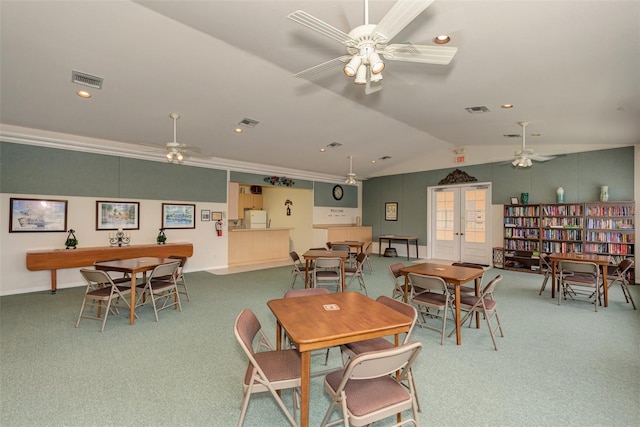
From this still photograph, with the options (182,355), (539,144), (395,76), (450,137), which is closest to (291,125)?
(395,76)

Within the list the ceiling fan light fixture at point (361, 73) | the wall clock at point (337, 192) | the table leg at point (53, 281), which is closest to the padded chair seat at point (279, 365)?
the ceiling fan light fixture at point (361, 73)

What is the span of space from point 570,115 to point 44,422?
22.8 feet

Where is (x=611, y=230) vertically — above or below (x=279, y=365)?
above

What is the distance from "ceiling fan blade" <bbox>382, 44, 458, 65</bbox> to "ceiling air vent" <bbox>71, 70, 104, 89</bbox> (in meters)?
3.89

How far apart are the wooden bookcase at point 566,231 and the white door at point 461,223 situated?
2.15ft

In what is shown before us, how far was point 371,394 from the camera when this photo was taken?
174cm

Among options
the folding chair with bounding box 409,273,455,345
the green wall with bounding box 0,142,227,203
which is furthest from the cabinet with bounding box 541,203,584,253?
the green wall with bounding box 0,142,227,203

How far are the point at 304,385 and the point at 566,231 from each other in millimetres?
7807

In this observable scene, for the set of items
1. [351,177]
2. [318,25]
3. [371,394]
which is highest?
[318,25]

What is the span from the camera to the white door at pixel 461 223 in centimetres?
850

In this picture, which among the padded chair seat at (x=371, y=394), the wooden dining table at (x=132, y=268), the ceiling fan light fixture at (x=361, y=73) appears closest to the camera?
the padded chair seat at (x=371, y=394)

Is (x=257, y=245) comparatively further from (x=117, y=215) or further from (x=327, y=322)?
(x=327, y=322)

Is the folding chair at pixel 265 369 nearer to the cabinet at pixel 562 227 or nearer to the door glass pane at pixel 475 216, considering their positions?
the cabinet at pixel 562 227

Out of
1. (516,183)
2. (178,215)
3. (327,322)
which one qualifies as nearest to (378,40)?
(327,322)
